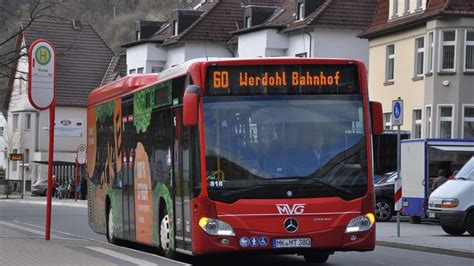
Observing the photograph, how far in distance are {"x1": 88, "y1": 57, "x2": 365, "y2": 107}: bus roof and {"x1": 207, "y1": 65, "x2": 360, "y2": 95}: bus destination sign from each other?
0.27ft

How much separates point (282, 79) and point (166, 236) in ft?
11.0

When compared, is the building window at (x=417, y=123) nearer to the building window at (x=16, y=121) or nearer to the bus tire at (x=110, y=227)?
the bus tire at (x=110, y=227)

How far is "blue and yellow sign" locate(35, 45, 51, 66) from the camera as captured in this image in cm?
1955

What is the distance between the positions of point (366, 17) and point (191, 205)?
46.9 m

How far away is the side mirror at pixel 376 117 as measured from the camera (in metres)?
16.0

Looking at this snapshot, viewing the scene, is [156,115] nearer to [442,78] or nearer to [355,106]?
[355,106]

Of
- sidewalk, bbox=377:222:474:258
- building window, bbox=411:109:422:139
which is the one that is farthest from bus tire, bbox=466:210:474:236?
building window, bbox=411:109:422:139

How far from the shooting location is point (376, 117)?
15984mm

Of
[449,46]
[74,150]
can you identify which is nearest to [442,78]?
[449,46]

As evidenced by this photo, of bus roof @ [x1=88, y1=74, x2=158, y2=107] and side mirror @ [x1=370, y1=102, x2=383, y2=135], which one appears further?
bus roof @ [x1=88, y1=74, x2=158, y2=107]

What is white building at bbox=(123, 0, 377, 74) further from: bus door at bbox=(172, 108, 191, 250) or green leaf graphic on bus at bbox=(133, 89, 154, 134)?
bus door at bbox=(172, 108, 191, 250)

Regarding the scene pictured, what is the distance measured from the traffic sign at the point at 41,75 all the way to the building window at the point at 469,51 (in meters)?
30.0

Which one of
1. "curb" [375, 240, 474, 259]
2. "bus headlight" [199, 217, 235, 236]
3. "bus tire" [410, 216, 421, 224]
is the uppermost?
"bus headlight" [199, 217, 235, 236]

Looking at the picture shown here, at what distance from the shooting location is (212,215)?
50.4 ft
